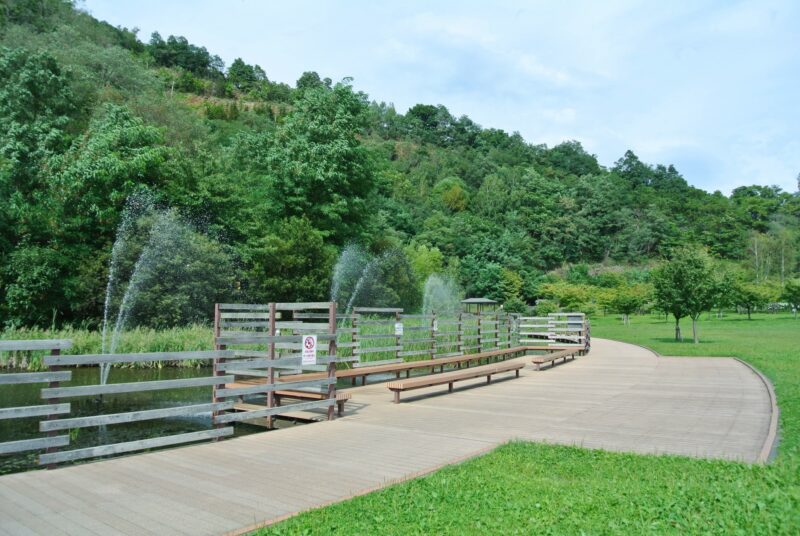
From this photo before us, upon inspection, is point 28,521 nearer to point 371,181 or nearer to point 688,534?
point 688,534

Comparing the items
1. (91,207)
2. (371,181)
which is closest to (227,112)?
(371,181)

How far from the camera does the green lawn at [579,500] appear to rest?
140 inches

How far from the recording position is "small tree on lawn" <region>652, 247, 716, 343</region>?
73.6ft

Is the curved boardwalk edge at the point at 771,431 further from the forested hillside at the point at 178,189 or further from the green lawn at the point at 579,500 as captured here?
the forested hillside at the point at 178,189

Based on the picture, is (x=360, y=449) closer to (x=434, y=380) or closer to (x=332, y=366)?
(x=332, y=366)

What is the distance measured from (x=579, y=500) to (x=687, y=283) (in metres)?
21.1

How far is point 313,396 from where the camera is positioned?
323 inches

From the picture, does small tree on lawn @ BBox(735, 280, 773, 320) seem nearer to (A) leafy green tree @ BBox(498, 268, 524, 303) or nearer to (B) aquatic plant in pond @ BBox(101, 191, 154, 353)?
(A) leafy green tree @ BBox(498, 268, 524, 303)

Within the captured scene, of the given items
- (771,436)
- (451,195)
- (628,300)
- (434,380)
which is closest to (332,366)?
(434,380)

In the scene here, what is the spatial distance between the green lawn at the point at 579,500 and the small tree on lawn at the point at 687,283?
1868cm

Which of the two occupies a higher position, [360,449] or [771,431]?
[771,431]

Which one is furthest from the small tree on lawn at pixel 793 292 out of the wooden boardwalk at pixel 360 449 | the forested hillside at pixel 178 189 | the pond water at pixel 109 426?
the pond water at pixel 109 426

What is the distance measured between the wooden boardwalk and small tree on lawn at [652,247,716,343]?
11.8m

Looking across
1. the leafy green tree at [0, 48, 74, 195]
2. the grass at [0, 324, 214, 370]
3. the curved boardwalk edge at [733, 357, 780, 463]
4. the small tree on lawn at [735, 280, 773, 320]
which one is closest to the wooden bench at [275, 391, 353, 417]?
the curved boardwalk edge at [733, 357, 780, 463]
